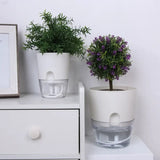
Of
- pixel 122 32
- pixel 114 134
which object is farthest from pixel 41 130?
pixel 122 32

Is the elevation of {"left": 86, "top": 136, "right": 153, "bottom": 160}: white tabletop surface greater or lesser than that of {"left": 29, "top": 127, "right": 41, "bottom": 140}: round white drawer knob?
lesser

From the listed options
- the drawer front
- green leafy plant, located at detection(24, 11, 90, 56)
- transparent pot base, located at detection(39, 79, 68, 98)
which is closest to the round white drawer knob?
the drawer front

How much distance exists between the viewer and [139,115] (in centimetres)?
109

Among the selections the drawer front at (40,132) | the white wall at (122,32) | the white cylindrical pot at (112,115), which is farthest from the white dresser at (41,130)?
the white wall at (122,32)

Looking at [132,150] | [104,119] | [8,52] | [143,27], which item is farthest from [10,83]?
[143,27]

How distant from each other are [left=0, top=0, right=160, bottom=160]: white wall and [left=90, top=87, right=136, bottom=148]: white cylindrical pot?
194mm

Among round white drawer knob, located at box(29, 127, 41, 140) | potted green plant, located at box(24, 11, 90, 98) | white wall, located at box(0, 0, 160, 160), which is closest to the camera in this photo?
round white drawer knob, located at box(29, 127, 41, 140)

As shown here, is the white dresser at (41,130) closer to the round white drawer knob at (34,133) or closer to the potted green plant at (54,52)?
the round white drawer knob at (34,133)

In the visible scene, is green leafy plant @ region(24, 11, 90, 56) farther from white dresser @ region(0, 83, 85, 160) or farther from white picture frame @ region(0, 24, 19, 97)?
white dresser @ region(0, 83, 85, 160)

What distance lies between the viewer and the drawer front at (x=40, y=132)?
0.77m

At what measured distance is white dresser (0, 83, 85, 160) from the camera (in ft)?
2.52

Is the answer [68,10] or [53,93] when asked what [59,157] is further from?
[68,10]

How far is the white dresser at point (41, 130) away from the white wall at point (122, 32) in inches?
12.0

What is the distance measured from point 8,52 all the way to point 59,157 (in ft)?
1.54
